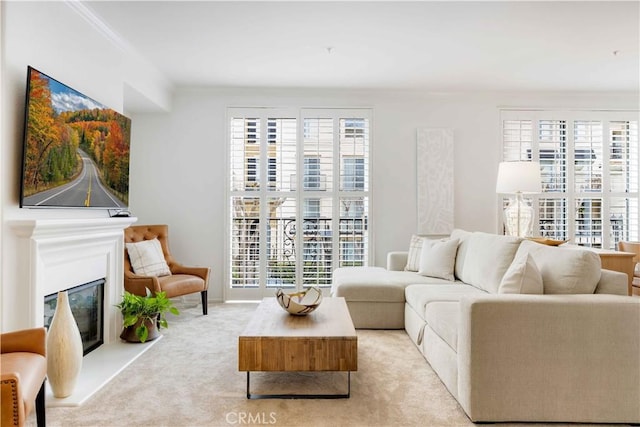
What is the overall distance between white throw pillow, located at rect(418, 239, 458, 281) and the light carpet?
3.02ft

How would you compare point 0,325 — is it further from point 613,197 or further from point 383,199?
point 613,197

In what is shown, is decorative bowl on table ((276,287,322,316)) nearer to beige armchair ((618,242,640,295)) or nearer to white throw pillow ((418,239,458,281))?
white throw pillow ((418,239,458,281))

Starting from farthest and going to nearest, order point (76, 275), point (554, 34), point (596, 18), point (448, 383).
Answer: point (554, 34), point (596, 18), point (76, 275), point (448, 383)

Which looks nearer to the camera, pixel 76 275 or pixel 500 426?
pixel 500 426

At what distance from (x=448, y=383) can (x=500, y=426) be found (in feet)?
1.25

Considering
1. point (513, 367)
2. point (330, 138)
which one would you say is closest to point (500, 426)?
point (513, 367)

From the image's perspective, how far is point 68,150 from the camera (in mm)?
2592

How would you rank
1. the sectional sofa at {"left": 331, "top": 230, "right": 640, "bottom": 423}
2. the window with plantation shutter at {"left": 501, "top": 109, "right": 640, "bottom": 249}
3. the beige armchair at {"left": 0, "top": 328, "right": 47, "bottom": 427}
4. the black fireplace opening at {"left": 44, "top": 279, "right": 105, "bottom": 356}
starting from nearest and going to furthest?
the beige armchair at {"left": 0, "top": 328, "right": 47, "bottom": 427}
the sectional sofa at {"left": 331, "top": 230, "right": 640, "bottom": 423}
the black fireplace opening at {"left": 44, "top": 279, "right": 105, "bottom": 356}
the window with plantation shutter at {"left": 501, "top": 109, "right": 640, "bottom": 249}

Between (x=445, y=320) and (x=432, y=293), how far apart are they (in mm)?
665

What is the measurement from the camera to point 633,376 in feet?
6.39

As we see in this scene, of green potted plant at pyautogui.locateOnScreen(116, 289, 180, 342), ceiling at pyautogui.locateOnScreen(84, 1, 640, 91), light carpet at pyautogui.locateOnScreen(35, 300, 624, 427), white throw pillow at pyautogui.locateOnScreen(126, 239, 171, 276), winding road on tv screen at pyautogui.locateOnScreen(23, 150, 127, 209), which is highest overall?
ceiling at pyautogui.locateOnScreen(84, 1, 640, 91)

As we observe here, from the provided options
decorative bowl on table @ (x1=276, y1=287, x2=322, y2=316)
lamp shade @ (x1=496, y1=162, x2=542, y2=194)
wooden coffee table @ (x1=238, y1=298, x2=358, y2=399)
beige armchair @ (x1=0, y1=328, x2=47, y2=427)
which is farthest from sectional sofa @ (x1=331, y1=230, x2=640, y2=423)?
lamp shade @ (x1=496, y1=162, x2=542, y2=194)

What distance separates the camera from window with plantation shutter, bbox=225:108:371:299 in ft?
16.1

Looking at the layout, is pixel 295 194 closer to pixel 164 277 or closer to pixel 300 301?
pixel 164 277
